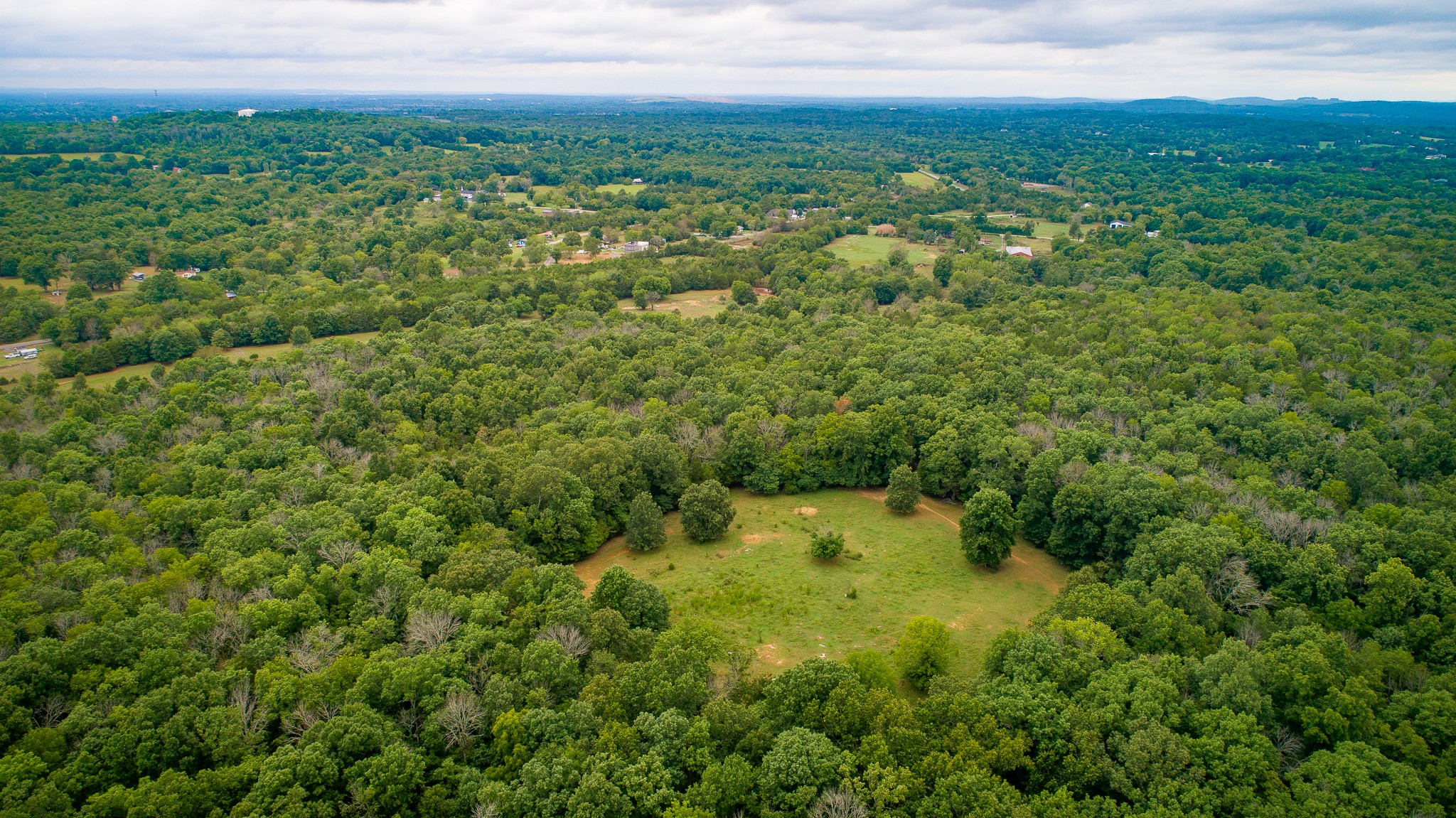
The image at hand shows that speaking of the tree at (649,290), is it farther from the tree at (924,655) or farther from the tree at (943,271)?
the tree at (924,655)

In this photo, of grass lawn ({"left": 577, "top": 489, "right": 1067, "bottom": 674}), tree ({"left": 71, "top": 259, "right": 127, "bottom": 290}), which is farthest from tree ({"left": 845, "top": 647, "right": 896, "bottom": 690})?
tree ({"left": 71, "top": 259, "right": 127, "bottom": 290})

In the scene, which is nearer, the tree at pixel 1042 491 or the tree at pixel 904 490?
the tree at pixel 1042 491

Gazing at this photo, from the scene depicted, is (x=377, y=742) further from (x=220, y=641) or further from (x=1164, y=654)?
(x=1164, y=654)

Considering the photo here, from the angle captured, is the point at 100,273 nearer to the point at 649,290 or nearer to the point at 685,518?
the point at 649,290

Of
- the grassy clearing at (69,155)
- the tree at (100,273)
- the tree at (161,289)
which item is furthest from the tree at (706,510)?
the grassy clearing at (69,155)

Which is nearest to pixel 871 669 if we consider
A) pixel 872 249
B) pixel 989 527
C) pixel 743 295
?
pixel 989 527

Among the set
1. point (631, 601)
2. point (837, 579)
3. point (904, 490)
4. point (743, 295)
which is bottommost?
point (837, 579)
